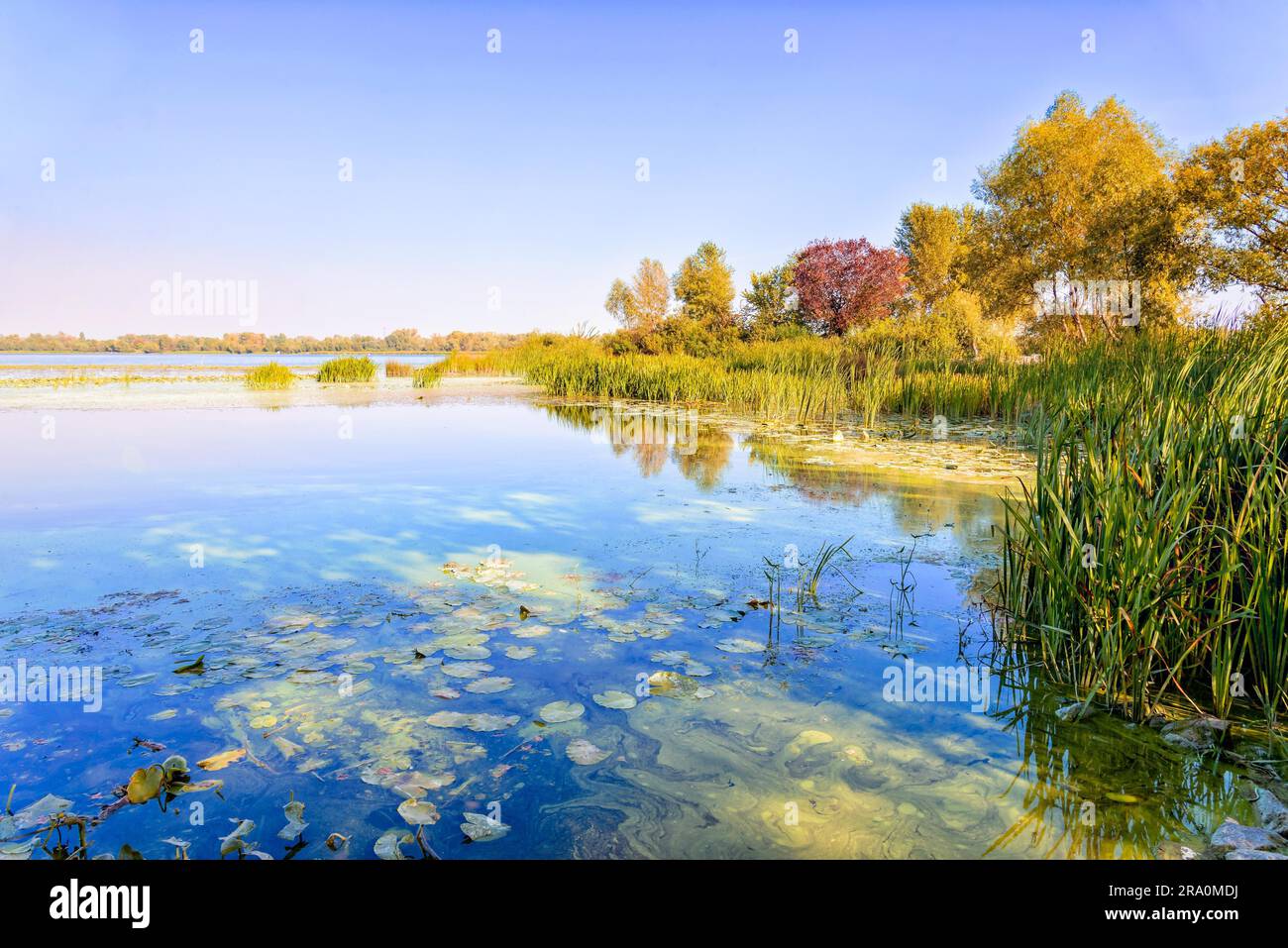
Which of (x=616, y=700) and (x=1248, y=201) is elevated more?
(x=1248, y=201)

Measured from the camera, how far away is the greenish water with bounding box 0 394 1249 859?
2109mm

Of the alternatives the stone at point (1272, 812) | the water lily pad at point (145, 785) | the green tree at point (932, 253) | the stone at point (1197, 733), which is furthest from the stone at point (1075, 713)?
the green tree at point (932, 253)

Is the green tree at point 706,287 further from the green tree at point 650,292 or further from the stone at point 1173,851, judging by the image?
the stone at point 1173,851

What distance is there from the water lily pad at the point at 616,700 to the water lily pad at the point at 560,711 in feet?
0.28

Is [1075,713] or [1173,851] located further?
[1075,713]

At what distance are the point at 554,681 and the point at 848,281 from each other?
24639 millimetres

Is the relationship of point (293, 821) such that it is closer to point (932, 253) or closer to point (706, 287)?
point (706, 287)

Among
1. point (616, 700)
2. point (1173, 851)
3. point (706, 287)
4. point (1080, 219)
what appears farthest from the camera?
point (706, 287)

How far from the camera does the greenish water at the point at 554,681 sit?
211cm

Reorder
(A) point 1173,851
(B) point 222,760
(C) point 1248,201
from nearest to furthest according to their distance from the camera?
(A) point 1173,851 → (B) point 222,760 → (C) point 1248,201

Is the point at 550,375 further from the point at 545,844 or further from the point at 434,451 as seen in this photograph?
the point at 545,844

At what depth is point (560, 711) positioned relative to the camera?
273 cm

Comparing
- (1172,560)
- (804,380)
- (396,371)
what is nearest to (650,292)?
(396,371)
